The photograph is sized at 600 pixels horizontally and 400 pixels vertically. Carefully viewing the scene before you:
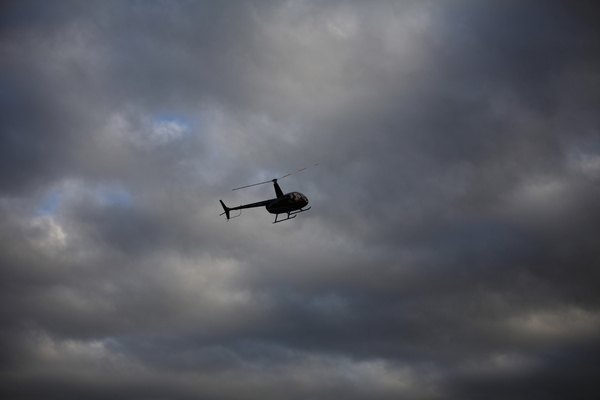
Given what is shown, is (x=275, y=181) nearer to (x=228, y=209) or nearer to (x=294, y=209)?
(x=294, y=209)

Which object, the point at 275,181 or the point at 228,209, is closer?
the point at 275,181

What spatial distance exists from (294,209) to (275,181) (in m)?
7.47

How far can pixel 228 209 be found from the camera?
132125 millimetres

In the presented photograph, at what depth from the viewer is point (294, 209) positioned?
11625 centimetres

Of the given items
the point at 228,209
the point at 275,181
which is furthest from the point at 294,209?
the point at 228,209

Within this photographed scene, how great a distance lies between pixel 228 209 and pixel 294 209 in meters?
21.0

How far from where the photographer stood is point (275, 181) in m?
120

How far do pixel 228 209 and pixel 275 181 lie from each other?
54.2 ft

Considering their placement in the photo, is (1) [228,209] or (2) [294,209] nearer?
(2) [294,209]
